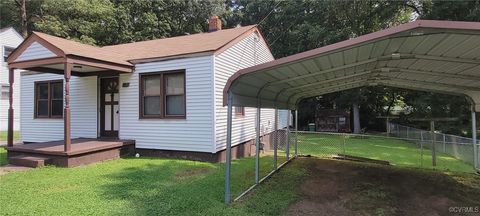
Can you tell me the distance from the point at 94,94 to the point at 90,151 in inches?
123

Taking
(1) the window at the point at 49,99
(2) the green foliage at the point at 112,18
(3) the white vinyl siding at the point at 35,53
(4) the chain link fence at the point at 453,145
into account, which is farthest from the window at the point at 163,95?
(2) the green foliage at the point at 112,18

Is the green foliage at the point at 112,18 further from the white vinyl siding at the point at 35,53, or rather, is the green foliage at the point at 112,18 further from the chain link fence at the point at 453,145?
the chain link fence at the point at 453,145

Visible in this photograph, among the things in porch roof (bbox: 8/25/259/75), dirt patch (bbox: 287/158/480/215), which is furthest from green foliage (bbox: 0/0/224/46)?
dirt patch (bbox: 287/158/480/215)

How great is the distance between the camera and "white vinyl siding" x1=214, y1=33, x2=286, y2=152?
31.3 ft

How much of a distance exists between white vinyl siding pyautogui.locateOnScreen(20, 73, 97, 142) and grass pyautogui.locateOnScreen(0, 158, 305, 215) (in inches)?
130

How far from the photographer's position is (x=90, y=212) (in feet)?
16.5

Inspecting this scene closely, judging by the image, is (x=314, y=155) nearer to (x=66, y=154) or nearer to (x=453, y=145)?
(x=453, y=145)

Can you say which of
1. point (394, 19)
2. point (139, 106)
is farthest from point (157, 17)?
point (139, 106)

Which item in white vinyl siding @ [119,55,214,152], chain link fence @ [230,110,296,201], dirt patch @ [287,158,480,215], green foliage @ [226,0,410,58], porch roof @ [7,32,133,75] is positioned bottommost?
dirt patch @ [287,158,480,215]

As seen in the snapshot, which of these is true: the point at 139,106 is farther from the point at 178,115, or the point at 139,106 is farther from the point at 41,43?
the point at 41,43

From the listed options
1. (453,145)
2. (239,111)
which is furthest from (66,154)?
(453,145)

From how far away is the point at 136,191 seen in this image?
20.2 ft

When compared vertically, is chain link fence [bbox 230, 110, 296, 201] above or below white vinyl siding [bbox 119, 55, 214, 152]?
below

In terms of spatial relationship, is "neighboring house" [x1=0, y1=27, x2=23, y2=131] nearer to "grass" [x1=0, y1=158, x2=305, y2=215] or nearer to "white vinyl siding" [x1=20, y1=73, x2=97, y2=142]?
"white vinyl siding" [x1=20, y1=73, x2=97, y2=142]
